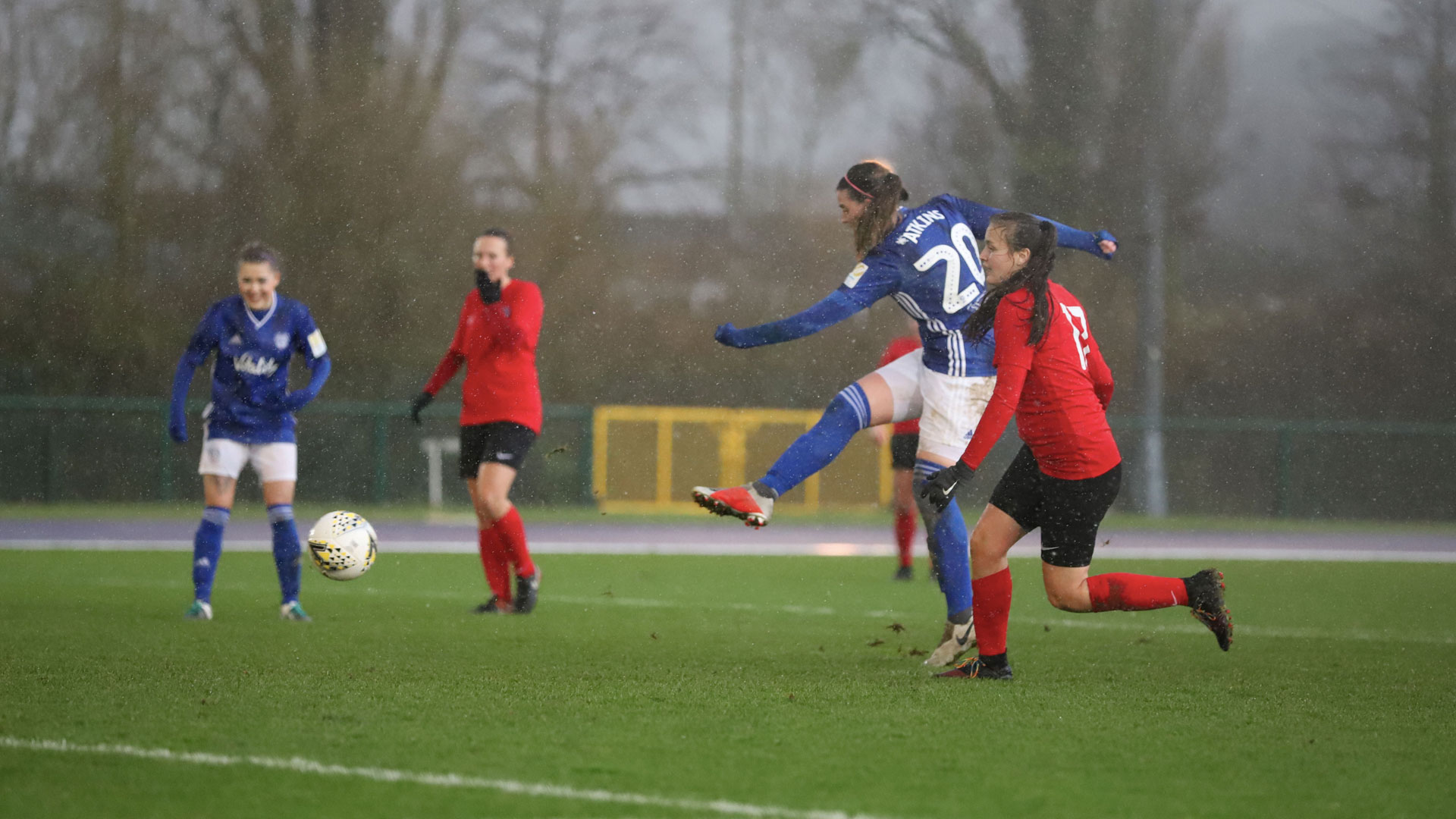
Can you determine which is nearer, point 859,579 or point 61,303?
point 859,579

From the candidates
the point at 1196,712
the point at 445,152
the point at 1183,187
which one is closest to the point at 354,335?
the point at 445,152

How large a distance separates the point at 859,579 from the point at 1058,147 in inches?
613

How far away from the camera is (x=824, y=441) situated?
244 inches

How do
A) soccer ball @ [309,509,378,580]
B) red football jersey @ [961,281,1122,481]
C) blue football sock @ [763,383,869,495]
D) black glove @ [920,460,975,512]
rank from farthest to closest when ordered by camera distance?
1. soccer ball @ [309,509,378,580]
2. blue football sock @ [763,383,869,495]
3. red football jersey @ [961,281,1122,481]
4. black glove @ [920,460,975,512]

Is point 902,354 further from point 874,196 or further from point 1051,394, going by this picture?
point 1051,394

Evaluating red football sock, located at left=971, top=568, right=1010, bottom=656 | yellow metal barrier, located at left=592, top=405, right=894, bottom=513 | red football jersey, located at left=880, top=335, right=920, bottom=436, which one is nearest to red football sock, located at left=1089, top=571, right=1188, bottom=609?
red football sock, located at left=971, top=568, right=1010, bottom=656

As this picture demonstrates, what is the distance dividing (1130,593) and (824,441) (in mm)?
1347

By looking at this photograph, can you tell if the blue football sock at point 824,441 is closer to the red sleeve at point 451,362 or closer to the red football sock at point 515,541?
the red football sock at point 515,541

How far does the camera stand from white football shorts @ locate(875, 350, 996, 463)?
6281mm

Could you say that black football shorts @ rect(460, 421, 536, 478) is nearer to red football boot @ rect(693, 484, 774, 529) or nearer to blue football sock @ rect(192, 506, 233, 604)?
blue football sock @ rect(192, 506, 233, 604)

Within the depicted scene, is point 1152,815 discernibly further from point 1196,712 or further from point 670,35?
point 670,35

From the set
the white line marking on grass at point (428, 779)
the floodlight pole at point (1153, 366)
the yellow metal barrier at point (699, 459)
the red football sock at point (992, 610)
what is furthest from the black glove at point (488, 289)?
the floodlight pole at point (1153, 366)

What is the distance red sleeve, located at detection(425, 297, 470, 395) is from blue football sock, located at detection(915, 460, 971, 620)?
2.83 m

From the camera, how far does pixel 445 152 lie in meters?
24.3
